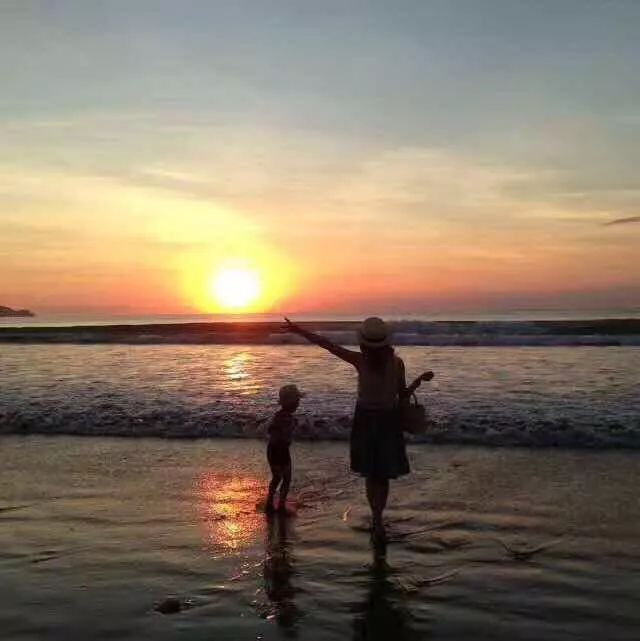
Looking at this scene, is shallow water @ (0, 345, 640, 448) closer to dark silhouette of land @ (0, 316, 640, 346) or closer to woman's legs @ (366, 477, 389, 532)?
woman's legs @ (366, 477, 389, 532)

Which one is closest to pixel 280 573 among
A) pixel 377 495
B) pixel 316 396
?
pixel 377 495

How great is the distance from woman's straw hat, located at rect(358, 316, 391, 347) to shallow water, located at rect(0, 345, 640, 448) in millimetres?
4768

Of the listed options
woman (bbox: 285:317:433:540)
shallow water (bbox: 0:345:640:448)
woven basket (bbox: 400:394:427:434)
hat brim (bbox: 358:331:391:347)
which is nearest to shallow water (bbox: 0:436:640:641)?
woman (bbox: 285:317:433:540)

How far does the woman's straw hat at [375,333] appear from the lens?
5625 mm

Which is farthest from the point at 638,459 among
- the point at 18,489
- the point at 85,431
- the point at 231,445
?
the point at 85,431

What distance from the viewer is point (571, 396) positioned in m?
13.2

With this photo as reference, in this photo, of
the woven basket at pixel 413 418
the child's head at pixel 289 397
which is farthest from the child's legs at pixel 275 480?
the woven basket at pixel 413 418

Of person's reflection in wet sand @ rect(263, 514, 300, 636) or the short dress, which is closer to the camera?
person's reflection in wet sand @ rect(263, 514, 300, 636)

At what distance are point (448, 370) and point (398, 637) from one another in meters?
14.5

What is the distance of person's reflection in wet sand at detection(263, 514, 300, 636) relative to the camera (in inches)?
168

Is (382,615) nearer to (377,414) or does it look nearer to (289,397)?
(377,414)

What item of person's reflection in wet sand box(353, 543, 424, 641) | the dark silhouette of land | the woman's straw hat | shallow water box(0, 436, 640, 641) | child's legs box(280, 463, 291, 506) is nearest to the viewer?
person's reflection in wet sand box(353, 543, 424, 641)

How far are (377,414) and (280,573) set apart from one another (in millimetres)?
1477

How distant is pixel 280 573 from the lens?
5.01 m
